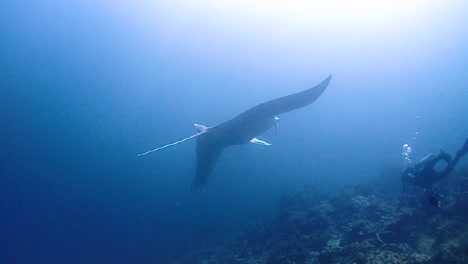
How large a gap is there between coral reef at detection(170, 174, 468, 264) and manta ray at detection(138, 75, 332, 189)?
11.2ft

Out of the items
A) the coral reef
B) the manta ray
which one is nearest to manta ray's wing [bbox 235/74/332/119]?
the manta ray

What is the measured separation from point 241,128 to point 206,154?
1.74 m

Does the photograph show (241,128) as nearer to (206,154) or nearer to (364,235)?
(206,154)

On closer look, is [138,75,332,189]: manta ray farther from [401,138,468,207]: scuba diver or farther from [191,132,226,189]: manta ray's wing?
[401,138,468,207]: scuba diver

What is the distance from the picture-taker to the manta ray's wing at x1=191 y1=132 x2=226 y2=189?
1028cm

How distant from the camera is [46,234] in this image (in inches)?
1486

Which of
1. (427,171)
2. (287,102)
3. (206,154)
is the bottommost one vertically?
(427,171)

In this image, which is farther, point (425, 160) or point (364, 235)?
point (425, 160)

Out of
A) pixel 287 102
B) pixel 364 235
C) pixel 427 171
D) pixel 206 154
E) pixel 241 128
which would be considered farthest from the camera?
pixel 427 171

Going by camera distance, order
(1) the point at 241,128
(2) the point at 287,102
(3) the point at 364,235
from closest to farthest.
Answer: (2) the point at 287,102 → (1) the point at 241,128 → (3) the point at 364,235

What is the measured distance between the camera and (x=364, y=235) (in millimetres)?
10039

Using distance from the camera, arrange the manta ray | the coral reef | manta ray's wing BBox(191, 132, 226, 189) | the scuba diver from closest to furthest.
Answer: the coral reef
the manta ray
manta ray's wing BBox(191, 132, 226, 189)
the scuba diver

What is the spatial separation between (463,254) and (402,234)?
109 inches

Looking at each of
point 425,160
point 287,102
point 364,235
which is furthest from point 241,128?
point 425,160
